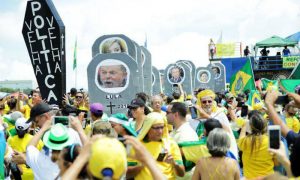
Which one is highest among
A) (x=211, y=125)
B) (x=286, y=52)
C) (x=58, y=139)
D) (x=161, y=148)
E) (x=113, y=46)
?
(x=286, y=52)

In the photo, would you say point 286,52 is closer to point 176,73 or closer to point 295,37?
point 295,37

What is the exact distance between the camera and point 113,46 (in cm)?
973

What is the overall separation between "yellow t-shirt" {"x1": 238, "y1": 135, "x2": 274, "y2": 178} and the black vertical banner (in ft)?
14.2

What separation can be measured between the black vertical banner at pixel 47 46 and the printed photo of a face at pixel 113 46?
112cm

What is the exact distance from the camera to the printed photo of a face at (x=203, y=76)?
22108 millimetres

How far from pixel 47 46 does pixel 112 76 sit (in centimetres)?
137

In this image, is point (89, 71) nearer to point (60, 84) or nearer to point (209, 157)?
point (60, 84)

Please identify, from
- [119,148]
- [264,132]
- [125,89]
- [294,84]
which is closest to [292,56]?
[294,84]

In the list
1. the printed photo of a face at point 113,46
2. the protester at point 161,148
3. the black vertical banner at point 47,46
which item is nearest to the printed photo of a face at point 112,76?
the printed photo of a face at point 113,46

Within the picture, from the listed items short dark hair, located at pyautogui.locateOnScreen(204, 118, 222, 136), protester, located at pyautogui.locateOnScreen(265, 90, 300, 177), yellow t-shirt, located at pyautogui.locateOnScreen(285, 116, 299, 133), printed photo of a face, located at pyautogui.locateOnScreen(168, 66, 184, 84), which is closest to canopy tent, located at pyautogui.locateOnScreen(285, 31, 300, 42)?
printed photo of a face, located at pyautogui.locateOnScreen(168, 66, 184, 84)

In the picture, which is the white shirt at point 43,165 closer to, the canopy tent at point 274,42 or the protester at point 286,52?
the canopy tent at point 274,42

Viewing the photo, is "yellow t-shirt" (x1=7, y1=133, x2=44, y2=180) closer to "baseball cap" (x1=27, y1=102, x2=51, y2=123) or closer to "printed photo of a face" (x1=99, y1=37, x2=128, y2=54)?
"baseball cap" (x1=27, y1=102, x2=51, y2=123)

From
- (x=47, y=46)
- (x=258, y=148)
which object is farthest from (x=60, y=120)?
(x=47, y=46)

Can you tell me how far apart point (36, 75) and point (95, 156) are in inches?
272
